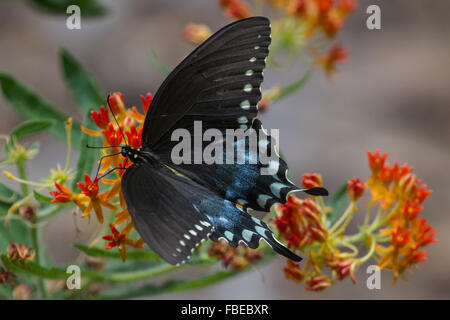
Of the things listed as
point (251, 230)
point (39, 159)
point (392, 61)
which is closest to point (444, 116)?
point (392, 61)

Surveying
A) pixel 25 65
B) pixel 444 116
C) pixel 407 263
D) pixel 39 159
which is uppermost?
pixel 25 65

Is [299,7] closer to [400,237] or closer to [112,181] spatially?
[400,237]

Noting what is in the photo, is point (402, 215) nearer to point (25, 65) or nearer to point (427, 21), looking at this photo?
point (25, 65)

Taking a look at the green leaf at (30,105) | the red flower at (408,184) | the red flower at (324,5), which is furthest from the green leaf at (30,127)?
the red flower at (324,5)

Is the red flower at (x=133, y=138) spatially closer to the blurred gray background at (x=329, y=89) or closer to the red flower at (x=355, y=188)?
the red flower at (x=355, y=188)

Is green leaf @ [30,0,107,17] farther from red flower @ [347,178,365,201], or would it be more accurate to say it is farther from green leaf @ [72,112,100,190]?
red flower @ [347,178,365,201]

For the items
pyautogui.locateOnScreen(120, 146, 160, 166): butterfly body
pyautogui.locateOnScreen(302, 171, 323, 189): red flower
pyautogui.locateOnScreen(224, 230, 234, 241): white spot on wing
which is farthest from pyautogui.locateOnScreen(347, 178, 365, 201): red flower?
pyautogui.locateOnScreen(120, 146, 160, 166): butterfly body
